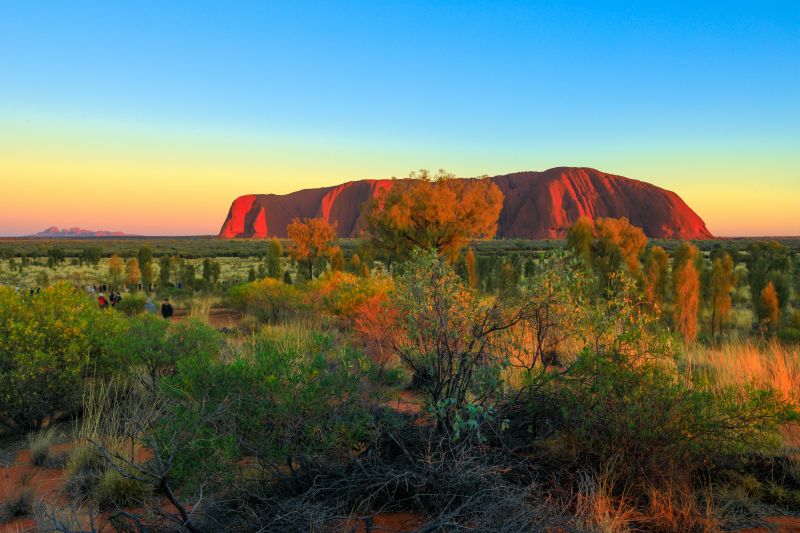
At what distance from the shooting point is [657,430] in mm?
3898

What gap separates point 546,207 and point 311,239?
12782 centimetres

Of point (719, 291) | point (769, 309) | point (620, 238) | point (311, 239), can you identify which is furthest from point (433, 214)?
point (620, 238)

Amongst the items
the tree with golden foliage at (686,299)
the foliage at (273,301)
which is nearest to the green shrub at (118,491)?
the foliage at (273,301)

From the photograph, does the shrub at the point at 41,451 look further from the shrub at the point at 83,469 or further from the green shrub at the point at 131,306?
the green shrub at the point at 131,306

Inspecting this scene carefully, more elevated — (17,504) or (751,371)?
(751,371)

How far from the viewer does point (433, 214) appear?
1939cm

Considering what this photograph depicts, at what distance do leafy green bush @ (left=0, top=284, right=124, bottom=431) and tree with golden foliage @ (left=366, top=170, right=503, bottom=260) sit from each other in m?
12.8

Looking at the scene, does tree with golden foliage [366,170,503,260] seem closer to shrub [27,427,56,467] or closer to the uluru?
shrub [27,427,56,467]

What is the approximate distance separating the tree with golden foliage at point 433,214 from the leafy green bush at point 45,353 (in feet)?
42.1

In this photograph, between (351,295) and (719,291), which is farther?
(719,291)

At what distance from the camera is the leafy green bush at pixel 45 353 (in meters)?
6.46

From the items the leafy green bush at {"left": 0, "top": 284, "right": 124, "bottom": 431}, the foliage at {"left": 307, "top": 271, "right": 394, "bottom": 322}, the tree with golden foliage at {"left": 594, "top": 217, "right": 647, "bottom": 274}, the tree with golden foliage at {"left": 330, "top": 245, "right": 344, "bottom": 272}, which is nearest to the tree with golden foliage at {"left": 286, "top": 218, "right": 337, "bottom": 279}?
the tree with golden foliage at {"left": 330, "top": 245, "right": 344, "bottom": 272}

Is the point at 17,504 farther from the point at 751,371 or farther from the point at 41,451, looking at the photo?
the point at 751,371

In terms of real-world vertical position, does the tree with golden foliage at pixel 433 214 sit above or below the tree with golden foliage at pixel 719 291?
above
